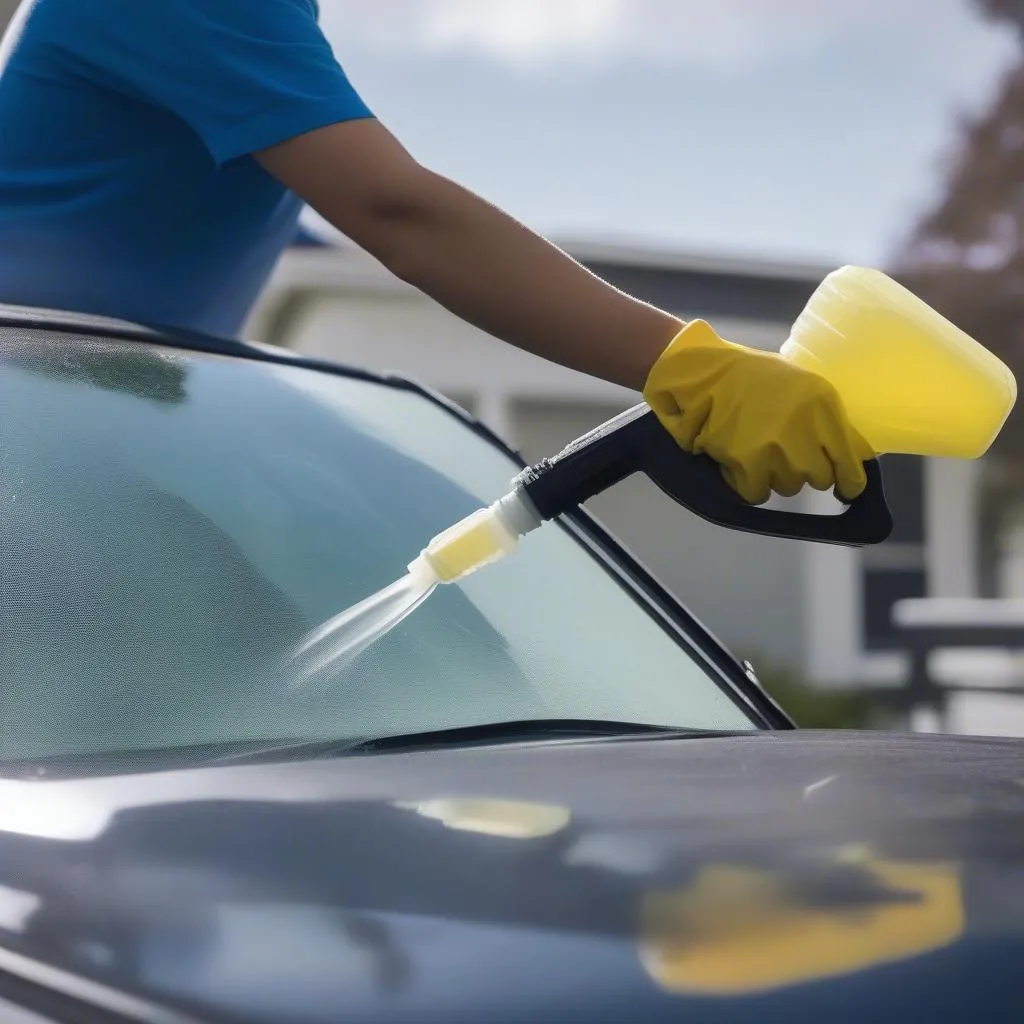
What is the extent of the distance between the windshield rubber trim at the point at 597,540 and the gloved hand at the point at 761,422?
18.5 inches

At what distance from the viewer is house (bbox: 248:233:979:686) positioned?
13.4 m

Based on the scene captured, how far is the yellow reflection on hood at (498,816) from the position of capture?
3.73 feet

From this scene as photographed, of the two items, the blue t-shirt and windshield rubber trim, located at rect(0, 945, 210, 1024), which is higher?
the blue t-shirt

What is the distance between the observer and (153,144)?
2264 millimetres

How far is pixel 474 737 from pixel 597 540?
74 centimetres

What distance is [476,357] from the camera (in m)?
14.1

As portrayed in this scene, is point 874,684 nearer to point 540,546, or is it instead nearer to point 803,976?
point 540,546

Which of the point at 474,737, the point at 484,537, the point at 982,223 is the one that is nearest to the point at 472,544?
the point at 484,537

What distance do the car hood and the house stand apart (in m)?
11.3

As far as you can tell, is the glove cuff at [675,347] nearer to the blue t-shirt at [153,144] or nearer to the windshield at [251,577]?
the windshield at [251,577]

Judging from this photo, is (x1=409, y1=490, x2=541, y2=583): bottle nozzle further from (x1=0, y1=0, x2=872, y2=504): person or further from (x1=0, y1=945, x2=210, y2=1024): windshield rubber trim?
(x1=0, y1=945, x2=210, y2=1024): windshield rubber trim

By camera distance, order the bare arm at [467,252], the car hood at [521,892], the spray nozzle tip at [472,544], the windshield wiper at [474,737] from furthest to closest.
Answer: the bare arm at [467,252]
the spray nozzle tip at [472,544]
the windshield wiper at [474,737]
the car hood at [521,892]

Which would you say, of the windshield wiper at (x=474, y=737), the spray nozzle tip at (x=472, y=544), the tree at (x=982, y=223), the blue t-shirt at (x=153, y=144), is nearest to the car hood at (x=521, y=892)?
the windshield wiper at (x=474, y=737)

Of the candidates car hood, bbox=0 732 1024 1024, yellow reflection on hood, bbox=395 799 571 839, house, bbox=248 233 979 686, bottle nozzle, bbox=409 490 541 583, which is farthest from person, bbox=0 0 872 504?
house, bbox=248 233 979 686
